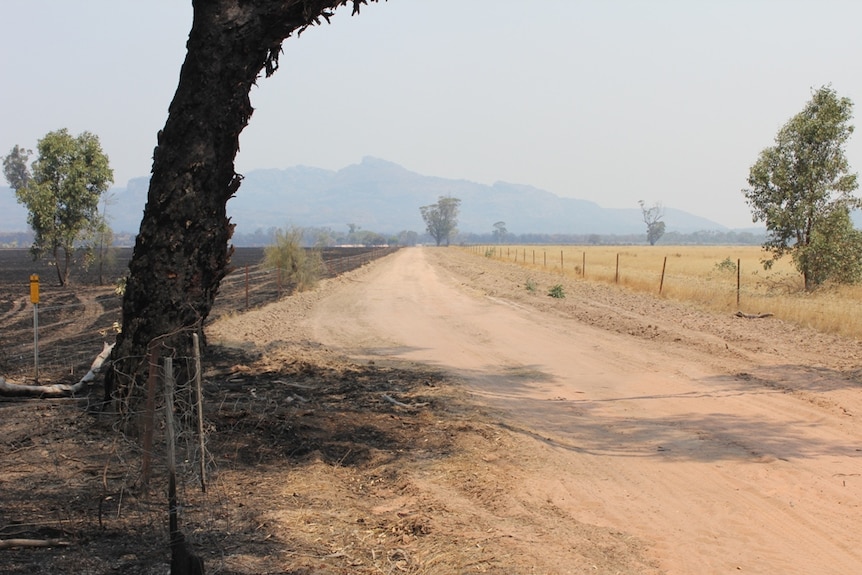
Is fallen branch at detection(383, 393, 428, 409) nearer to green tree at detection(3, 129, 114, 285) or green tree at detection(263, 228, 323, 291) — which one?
green tree at detection(263, 228, 323, 291)

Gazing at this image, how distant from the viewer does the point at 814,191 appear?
26.4 m

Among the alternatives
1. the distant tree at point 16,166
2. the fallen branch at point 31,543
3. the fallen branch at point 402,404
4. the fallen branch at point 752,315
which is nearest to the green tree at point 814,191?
the fallen branch at point 752,315

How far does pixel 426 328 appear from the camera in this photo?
1775 cm

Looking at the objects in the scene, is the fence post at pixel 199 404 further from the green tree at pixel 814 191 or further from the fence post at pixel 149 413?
the green tree at pixel 814 191

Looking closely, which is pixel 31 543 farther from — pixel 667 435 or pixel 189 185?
pixel 667 435

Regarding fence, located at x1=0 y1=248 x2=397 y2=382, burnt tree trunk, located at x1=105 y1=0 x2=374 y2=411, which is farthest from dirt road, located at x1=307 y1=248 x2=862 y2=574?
fence, located at x1=0 y1=248 x2=397 y2=382

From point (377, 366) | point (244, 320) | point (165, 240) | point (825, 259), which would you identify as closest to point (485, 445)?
point (165, 240)

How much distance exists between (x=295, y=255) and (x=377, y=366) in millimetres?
19381

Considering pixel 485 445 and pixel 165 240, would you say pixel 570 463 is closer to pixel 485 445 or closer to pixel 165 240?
pixel 485 445

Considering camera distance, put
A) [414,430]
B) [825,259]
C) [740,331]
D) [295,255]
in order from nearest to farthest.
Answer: [414,430] → [740,331] → [825,259] → [295,255]

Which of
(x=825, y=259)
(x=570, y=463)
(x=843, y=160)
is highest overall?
(x=843, y=160)

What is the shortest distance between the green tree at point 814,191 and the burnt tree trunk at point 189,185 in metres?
24.2

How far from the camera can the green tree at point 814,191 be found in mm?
25859

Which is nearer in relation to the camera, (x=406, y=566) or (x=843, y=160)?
(x=406, y=566)
